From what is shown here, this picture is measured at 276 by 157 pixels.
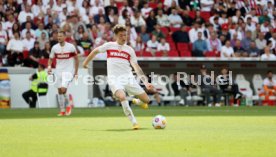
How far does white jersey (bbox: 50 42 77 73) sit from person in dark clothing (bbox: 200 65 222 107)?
10.2 metres

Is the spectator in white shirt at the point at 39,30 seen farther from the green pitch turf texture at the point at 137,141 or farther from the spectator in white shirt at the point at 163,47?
the green pitch turf texture at the point at 137,141

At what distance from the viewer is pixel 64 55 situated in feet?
75.0

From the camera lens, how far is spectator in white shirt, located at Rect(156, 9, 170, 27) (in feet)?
109

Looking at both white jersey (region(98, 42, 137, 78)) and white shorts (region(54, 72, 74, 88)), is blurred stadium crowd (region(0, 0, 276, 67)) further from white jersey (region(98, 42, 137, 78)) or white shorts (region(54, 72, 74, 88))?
white jersey (region(98, 42, 137, 78))

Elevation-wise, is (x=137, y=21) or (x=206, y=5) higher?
(x=206, y=5)

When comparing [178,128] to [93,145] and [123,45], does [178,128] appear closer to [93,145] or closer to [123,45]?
[123,45]

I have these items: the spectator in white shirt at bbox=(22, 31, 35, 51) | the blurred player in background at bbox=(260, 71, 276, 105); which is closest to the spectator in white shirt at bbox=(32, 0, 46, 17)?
the spectator in white shirt at bbox=(22, 31, 35, 51)

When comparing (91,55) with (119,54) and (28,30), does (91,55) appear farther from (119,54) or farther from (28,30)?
(28,30)

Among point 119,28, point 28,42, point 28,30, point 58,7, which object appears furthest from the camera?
point 58,7

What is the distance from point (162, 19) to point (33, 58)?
257 inches

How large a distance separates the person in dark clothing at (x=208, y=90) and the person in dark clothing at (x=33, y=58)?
7.13m

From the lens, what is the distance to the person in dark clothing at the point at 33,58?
97.8 feet

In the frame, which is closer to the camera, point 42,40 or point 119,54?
point 119,54

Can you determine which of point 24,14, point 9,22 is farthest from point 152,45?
point 9,22
